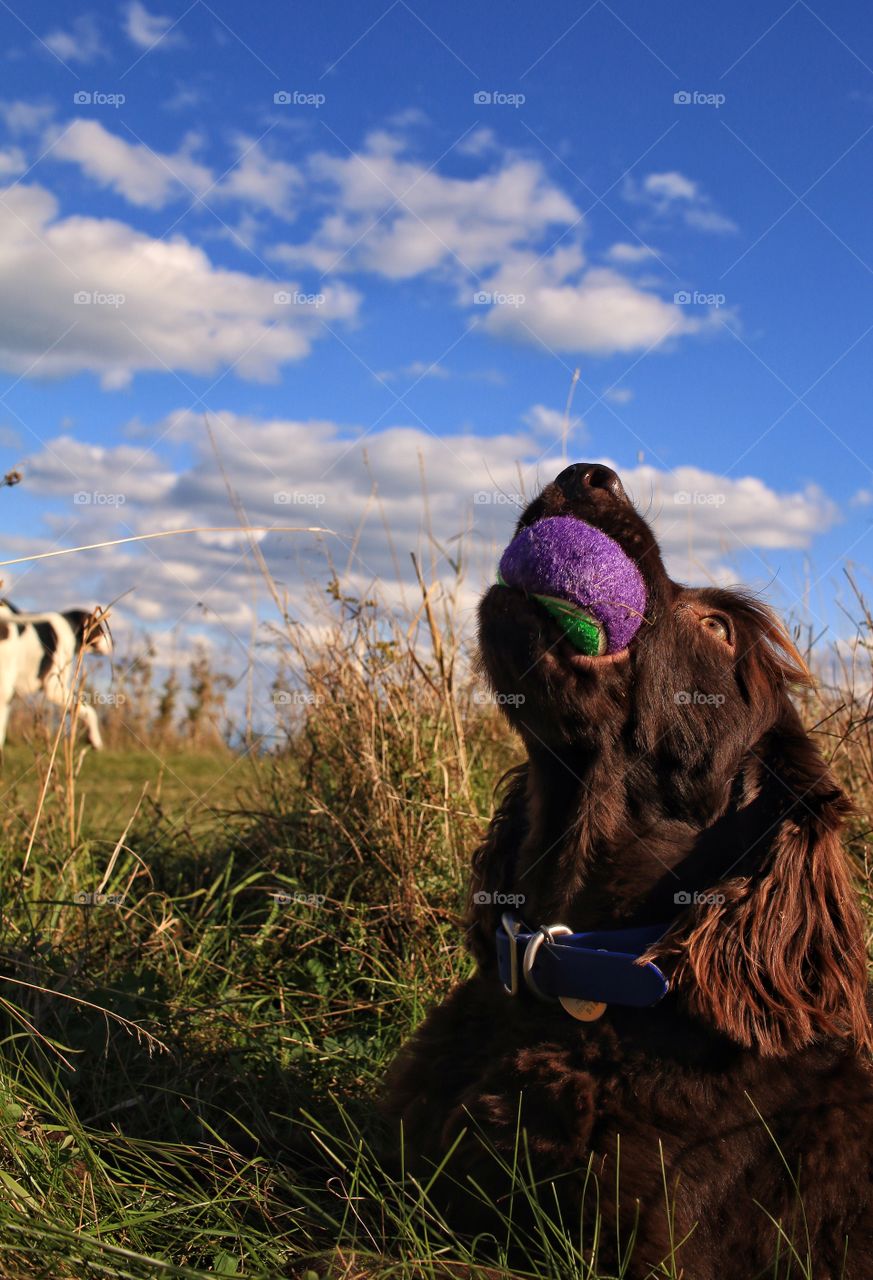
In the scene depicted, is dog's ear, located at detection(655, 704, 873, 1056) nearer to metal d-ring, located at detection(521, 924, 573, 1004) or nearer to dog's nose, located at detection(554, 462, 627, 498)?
metal d-ring, located at detection(521, 924, 573, 1004)

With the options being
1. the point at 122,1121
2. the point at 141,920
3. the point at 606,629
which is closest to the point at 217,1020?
the point at 122,1121

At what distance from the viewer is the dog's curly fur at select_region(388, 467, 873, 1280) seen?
6.84 ft

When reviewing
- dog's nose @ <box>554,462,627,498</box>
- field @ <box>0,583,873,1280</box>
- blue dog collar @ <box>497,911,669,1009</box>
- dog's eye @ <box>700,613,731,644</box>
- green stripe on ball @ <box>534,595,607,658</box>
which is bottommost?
field @ <box>0,583,873,1280</box>

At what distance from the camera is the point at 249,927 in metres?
3.80

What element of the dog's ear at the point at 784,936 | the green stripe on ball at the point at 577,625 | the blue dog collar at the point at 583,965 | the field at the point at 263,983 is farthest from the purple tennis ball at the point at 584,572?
the field at the point at 263,983

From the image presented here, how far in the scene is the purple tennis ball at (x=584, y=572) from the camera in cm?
235

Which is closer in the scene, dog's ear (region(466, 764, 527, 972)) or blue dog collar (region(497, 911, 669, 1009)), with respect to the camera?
blue dog collar (region(497, 911, 669, 1009))

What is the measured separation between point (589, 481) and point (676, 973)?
3.62 ft

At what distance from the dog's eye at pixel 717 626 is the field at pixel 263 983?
1316 millimetres

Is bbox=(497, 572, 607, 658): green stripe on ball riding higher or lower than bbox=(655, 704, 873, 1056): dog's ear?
higher

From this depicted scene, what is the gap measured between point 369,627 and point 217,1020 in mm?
1763

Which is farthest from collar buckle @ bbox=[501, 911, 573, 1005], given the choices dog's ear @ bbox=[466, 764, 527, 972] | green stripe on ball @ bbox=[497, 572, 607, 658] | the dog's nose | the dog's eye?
the dog's nose

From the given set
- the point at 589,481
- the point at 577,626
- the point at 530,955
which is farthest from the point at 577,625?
the point at 530,955

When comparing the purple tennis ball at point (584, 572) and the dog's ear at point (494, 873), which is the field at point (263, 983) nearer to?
the dog's ear at point (494, 873)
